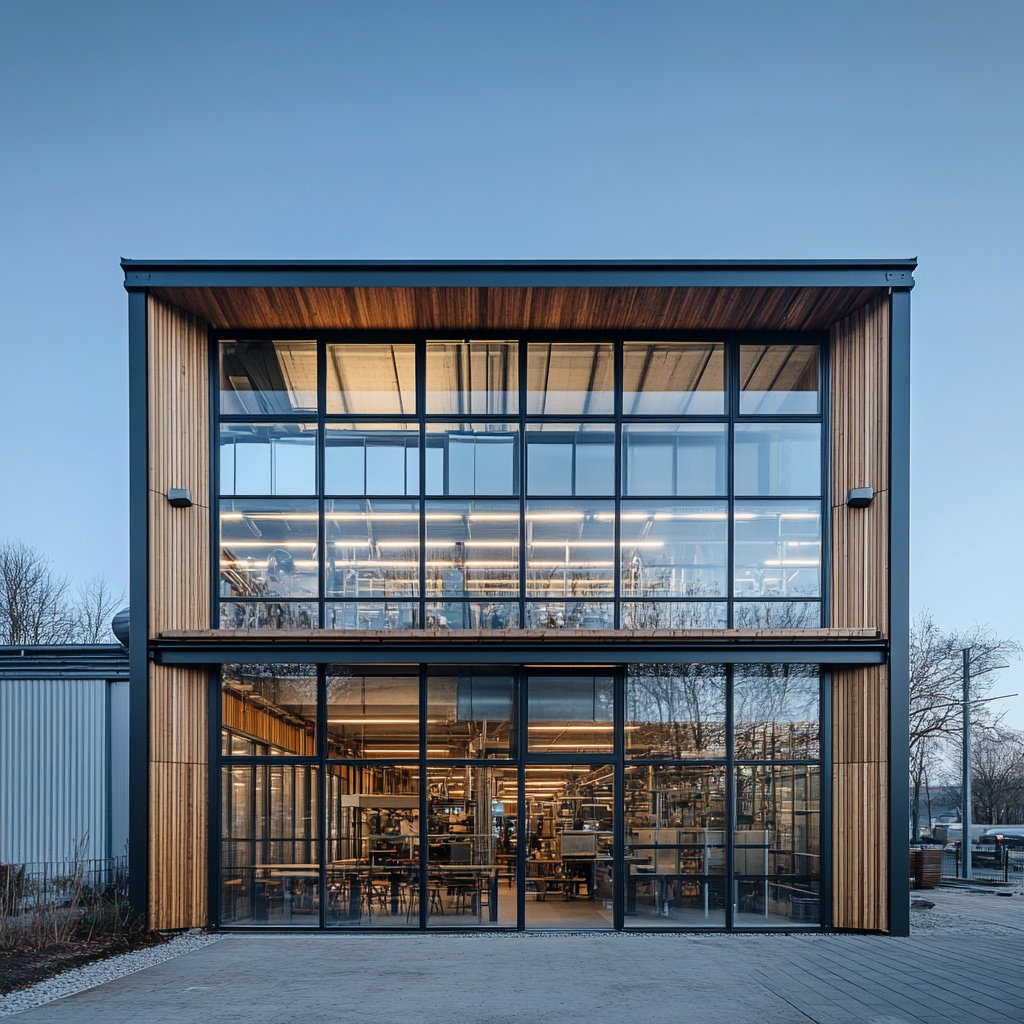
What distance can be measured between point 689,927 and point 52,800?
9825 mm

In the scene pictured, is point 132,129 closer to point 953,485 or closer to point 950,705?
point 950,705

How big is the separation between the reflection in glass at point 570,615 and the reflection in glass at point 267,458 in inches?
145

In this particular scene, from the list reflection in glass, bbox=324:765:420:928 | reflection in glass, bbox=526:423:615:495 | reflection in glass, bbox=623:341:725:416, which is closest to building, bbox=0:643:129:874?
reflection in glass, bbox=324:765:420:928

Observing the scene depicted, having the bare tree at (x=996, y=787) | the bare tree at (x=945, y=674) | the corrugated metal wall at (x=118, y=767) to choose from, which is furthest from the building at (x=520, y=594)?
the bare tree at (x=996, y=787)

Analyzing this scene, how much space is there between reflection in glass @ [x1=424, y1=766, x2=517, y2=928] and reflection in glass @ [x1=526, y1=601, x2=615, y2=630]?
2.21m

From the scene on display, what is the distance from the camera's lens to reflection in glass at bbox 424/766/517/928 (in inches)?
519

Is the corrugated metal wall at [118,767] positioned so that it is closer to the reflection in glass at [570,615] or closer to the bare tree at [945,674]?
the reflection in glass at [570,615]

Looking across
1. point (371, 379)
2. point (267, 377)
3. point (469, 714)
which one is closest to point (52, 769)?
point (469, 714)

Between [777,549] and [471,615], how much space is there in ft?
14.8

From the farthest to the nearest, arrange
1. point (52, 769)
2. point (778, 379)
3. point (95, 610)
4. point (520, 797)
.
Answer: point (95, 610)
point (52, 769)
point (778, 379)
point (520, 797)

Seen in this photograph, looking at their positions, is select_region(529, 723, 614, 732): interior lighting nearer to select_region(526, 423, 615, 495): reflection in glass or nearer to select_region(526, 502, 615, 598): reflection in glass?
select_region(526, 502, 615, 598): reflection in glass

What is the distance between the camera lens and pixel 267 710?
13.5 m

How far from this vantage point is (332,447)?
1400 cm

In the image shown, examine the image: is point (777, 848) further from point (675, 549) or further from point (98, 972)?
point (98, 972)
